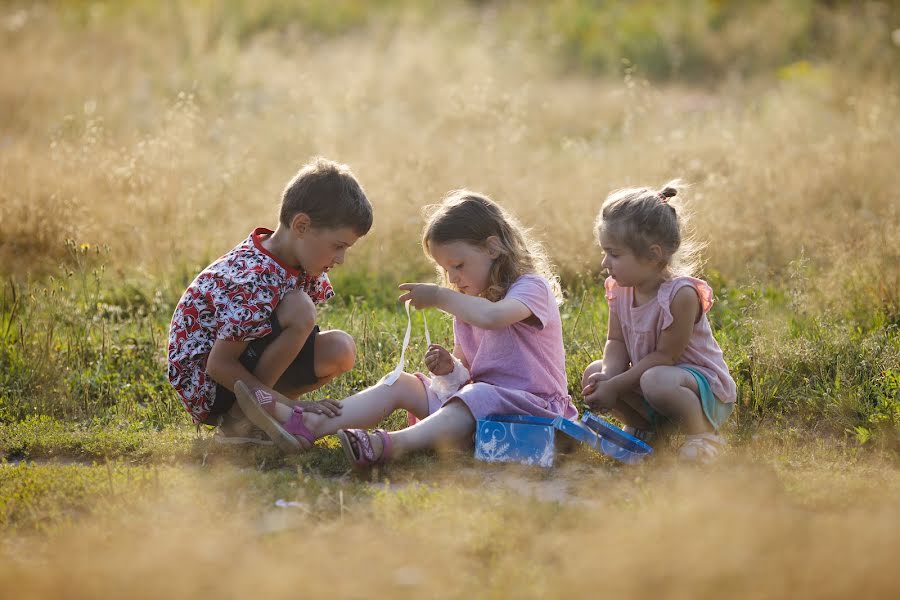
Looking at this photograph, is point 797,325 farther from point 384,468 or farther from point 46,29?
point 46,29

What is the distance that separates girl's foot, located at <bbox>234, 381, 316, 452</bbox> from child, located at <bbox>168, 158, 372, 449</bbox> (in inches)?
1.7

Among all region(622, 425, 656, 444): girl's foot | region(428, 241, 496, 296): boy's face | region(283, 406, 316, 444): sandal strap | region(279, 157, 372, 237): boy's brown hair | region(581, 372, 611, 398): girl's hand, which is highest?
region(279, 157, 372, 237): boy's brown hair

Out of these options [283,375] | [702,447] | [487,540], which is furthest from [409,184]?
[487,540]

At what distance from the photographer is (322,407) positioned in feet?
13.6

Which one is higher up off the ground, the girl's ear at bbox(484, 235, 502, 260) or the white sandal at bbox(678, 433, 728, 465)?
the girl's ear at bbox(484, 235, 502, 260)

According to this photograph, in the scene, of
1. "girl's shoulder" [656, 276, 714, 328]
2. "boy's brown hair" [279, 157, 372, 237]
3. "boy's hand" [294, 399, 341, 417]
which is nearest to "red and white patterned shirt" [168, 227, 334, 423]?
"boy's brown hair" [279, 157, 372, 237]

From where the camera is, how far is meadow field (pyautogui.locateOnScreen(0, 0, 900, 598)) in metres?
2.58

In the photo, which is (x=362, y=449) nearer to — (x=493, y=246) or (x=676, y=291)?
(x=493, y=246)

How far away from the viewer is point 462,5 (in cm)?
1833

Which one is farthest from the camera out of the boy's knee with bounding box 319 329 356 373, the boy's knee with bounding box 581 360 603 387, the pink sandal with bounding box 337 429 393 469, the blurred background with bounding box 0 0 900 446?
the blurred background with bounding box 0 0 900 446

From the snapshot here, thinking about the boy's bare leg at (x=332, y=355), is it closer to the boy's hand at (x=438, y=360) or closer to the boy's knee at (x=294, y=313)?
the boy's knee at (x=294, y=313)

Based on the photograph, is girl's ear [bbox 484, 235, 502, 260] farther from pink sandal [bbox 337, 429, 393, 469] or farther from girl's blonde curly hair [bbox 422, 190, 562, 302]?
pink sandal [bbox 337, 429, 393, 469]

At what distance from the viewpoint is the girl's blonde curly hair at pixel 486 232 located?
4082 millimetres

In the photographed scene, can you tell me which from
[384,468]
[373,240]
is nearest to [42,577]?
[384,468]
